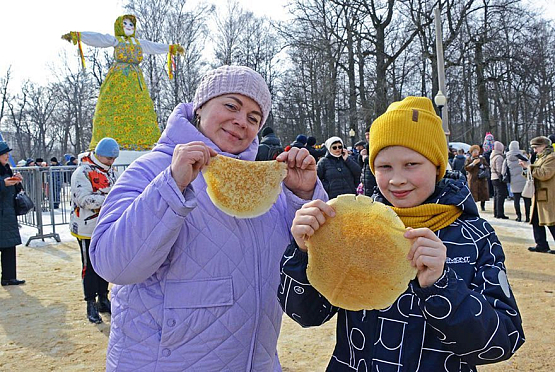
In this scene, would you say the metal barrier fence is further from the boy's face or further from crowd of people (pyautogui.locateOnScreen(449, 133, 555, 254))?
the boy's face

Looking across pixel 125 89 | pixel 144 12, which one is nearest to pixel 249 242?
pixel 125 89

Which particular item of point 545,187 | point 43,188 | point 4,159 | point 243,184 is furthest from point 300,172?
point 43,188

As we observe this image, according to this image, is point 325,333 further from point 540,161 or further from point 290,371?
point 540,161

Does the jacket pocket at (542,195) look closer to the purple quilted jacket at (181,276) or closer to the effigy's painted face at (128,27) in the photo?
the purple quilted jacket at (181,276)

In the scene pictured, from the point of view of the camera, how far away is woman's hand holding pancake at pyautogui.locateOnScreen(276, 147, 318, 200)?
1711 millimetres

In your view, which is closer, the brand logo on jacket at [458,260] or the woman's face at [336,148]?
the brand logo on jacket at [458,260]

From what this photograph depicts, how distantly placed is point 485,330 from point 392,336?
0.31 metres

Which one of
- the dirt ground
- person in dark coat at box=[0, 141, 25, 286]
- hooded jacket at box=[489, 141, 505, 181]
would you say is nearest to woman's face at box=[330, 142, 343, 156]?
the dirt ground

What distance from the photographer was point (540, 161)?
7734mm

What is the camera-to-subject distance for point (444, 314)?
1.21 m

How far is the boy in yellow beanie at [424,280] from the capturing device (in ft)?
4.01

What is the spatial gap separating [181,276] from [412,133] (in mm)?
995

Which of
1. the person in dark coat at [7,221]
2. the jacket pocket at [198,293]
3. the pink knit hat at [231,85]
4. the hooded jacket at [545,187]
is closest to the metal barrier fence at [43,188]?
the person in dark coat at [7,221]

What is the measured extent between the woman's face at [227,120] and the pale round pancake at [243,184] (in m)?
0.12
